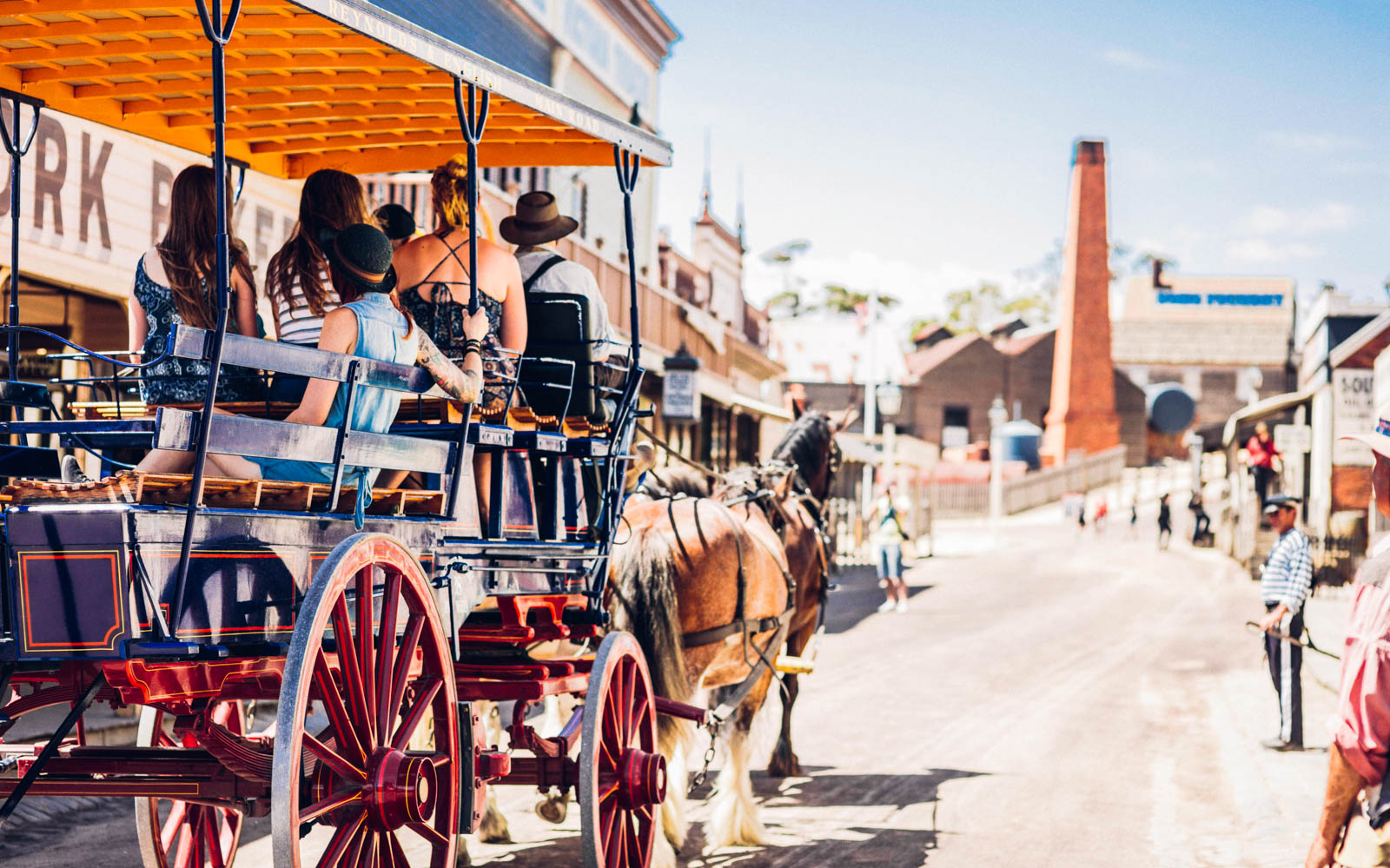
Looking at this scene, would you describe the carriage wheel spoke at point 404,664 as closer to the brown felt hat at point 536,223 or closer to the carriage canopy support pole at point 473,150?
the carriage canopy support pole at point 473,150

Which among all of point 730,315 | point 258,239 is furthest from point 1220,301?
point 258,239

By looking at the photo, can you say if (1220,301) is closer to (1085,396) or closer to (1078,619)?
(1085,396)

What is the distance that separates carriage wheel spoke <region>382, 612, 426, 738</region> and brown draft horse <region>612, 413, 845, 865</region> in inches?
93.5

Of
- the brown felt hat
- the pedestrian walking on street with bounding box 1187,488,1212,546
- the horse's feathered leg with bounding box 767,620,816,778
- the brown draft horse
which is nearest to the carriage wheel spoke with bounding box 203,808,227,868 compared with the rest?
the brown draft horse

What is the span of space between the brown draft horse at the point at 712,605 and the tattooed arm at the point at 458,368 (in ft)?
6.07

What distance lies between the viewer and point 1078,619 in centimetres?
2155

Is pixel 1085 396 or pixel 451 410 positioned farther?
pixel 1085 396

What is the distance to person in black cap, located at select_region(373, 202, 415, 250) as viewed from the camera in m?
5.88

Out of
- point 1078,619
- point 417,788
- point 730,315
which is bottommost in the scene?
point 1078,619

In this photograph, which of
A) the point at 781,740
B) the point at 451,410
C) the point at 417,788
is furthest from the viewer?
the point at 781,740

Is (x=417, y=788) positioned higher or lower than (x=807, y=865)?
higher

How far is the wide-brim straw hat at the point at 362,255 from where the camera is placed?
4.56m

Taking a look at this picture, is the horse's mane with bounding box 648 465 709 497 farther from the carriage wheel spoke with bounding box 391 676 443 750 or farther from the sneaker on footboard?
the sneaker on footboard

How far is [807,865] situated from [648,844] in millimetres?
1339
